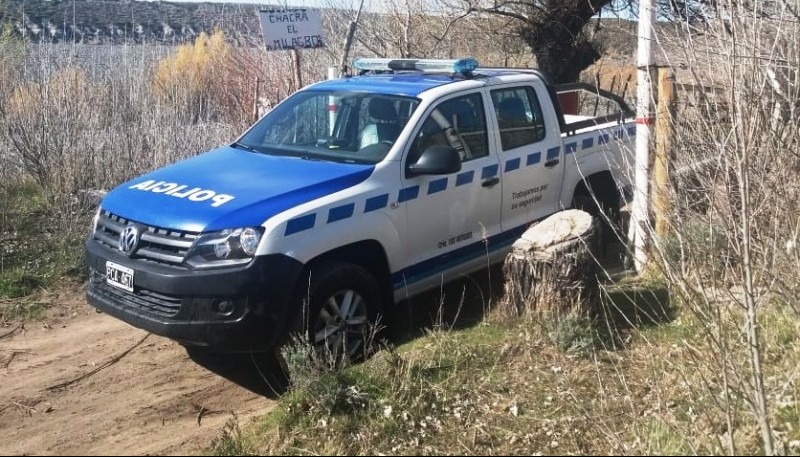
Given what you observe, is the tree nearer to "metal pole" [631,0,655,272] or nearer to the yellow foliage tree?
the yellow foliage tree

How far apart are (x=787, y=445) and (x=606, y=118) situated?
14.0ft

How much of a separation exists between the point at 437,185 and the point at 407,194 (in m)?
0.30

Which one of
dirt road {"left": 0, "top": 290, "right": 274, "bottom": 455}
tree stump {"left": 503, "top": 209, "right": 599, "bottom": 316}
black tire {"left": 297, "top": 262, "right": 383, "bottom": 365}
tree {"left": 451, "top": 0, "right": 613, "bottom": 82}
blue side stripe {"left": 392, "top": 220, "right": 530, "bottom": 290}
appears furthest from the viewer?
tree {"left": 451, "top": 0, "right": 613, "bottom": 82}

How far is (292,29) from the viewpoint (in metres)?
8.13

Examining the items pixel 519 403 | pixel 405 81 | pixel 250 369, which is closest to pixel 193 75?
pixel 405 81

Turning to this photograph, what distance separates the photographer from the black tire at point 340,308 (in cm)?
468

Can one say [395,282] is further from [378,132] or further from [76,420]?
[76,420]

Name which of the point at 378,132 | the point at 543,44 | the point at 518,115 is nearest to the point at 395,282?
the point at 378,132

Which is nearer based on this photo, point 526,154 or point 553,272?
point 553,272

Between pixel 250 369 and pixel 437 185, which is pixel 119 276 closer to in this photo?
pixel 250 369

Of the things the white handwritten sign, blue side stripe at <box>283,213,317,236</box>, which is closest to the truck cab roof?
blue side stripe at <box>283,213,317,236</box>

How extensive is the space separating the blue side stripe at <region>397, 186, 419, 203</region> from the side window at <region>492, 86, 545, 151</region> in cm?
108

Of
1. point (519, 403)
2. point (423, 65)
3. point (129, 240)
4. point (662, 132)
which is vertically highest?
point (423, 65)

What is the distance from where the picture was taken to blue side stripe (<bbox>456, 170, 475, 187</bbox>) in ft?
18.5
